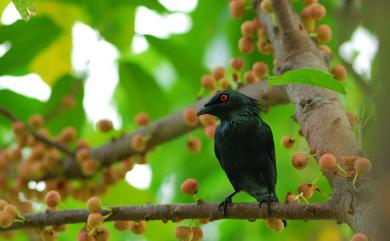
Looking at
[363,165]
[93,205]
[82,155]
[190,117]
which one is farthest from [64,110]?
[363,165]

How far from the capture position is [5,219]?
8.38ft

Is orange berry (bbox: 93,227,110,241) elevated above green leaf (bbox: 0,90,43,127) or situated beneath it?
situated beneath

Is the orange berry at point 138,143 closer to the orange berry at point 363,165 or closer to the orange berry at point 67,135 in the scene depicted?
the orange berry at point 67,135

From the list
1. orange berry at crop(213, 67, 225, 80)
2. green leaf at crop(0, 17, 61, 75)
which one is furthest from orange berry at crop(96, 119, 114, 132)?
orange berry at crop(213, 67, 225, 80)

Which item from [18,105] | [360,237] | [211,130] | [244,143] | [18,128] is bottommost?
[360,237]

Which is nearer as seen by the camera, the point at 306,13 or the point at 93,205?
the point at 93,205

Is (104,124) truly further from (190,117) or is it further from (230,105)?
(230,105)

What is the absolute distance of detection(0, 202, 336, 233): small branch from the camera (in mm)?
2139

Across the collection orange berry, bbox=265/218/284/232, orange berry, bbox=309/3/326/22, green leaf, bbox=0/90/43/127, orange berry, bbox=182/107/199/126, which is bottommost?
orange berry, bbox=265/218/284/232

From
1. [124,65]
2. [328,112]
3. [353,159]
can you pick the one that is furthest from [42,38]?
[353,159]

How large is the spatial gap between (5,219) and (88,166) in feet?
4.75

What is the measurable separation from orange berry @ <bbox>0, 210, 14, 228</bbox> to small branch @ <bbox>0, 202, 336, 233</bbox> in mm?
165

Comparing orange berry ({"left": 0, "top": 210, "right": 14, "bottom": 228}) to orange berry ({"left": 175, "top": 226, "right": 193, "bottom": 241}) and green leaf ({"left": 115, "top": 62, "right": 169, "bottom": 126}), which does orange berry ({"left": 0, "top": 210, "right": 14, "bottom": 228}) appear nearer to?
orange berry ({"left": 175, "top": 226, "right": 193, "bottom": 241})

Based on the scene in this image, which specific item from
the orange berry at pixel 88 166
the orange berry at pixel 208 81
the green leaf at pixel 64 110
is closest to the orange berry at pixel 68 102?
the green leaf at pixel 64 110
